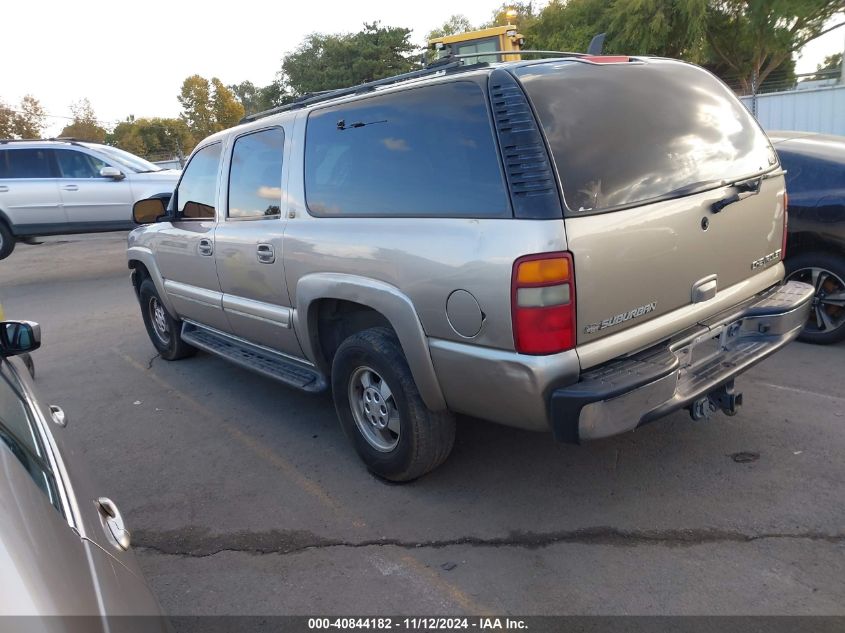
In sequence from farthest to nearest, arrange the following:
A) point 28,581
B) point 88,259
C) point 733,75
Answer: point 733,75, point 88,259, point 28,581

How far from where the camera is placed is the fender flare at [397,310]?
10.3ft

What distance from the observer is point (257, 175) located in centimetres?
449

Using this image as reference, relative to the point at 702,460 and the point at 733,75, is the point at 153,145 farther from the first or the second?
the point at 702,460

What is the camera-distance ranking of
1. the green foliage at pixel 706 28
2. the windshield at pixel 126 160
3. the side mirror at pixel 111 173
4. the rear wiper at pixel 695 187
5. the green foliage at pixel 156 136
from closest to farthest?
the rear wiper at pixel 695 187 < the side mirror at pixel 111 173 < the windshield at pixel 126 160 < the green foliage at pixel 706 28 < the green foliage at pixel 156 136

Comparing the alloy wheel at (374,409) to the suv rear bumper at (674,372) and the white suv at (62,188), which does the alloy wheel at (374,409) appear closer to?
the suv rear bumper at (674,372)

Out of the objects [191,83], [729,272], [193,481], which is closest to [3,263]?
[193,481]

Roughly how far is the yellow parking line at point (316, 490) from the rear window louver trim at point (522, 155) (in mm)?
1592

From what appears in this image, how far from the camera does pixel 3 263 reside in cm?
1483

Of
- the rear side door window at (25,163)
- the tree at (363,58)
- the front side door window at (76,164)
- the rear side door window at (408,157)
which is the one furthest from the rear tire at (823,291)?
the tree at (363,58)

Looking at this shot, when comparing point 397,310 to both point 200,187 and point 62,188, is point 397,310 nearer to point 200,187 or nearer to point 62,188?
point 200,187

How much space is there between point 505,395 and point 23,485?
1848 millimetres

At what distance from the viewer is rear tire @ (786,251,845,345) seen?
5.01 metres

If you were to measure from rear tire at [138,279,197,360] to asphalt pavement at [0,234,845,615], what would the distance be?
1186mm

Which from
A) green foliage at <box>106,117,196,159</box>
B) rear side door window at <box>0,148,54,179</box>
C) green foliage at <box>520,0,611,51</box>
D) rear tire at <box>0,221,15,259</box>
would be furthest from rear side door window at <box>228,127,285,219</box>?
green foliage at <box>106,117,196,159</box>
